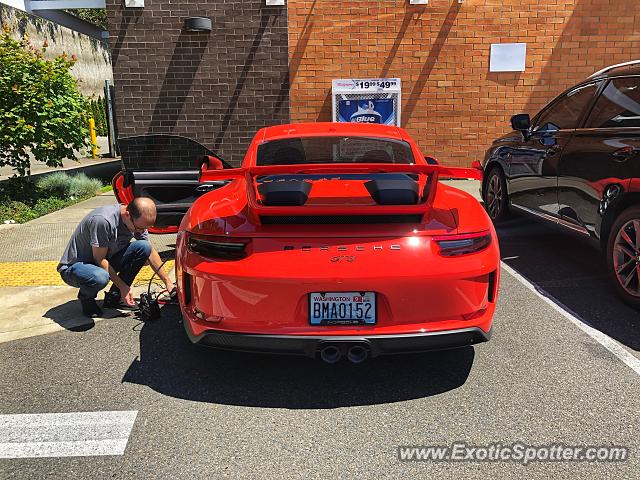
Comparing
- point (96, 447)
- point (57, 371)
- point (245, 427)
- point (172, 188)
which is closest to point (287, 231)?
point (245, 427)

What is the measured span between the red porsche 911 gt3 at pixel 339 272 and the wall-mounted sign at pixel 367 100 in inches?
327

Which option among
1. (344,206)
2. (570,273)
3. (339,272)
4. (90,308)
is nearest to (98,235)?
(90,308)

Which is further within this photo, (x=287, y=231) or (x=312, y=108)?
(x=312, y=108)

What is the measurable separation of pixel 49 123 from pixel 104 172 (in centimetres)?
475

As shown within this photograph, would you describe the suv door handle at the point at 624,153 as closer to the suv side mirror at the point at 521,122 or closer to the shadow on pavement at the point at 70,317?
the suv side mirror at the point at 521,122

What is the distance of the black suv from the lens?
4.41 metres

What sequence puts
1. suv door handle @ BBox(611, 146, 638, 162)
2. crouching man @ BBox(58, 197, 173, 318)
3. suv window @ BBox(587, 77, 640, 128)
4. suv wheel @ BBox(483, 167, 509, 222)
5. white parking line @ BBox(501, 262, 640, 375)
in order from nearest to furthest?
white parking line @ BBox(501, 262, 640, 375)
crouching man @ BBox(58, 197, 173, 318)
suv door handle @ BBox(611, 146, 638, 162)
suv window @ BBox(587, 77, 640, 128)
suv wheel @ BBox(483, 167, 509, 222)

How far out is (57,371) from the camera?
11.9 feet

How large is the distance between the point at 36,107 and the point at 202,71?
10.6 feet

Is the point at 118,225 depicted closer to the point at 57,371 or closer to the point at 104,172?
the point at 57,371

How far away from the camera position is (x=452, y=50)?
1109 centimetres

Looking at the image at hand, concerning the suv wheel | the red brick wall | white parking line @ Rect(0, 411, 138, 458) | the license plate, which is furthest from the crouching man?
the red brick wall

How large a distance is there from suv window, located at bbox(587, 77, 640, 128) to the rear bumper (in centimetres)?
271

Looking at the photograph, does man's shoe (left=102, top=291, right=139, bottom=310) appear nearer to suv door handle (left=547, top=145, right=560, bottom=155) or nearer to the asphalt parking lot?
the asphalt parking lot
